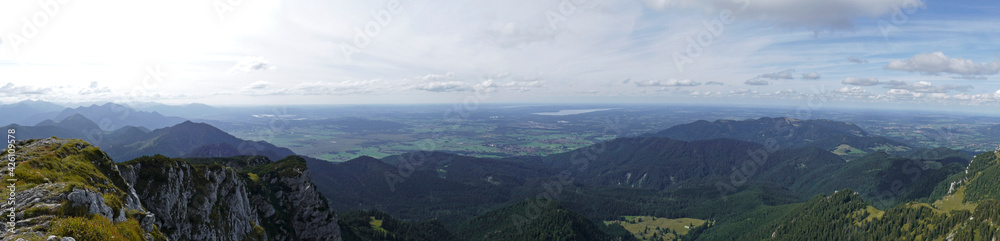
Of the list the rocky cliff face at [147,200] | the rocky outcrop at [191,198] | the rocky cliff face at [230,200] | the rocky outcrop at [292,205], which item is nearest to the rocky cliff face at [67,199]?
the rocky cliff face at [147,200]

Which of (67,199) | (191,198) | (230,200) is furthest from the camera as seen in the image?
(230,200)

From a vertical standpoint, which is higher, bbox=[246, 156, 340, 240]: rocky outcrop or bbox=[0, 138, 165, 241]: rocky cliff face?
bbox=[0, 138, 165, 241]: rocky cliff face

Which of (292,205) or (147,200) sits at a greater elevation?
(147,200)

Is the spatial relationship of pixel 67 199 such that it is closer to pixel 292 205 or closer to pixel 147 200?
pixel 147 200

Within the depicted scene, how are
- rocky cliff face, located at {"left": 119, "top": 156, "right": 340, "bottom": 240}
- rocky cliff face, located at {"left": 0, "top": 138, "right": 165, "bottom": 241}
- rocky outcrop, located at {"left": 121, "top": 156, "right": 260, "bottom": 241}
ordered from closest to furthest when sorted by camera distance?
rocky cliff face, located at {"left": 0, "top": 138, "right": 165, "bottom": 241}
rocky outcrop, located at {"left": 121, "top": 156, "right": 260, "bottom": 241}
rocky cliff face, located at {"left": 119, "top": 156, "right": 340, "bottom": 240}

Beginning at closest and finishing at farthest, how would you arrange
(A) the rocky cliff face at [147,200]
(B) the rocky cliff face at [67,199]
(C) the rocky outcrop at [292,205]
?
(B) the rocky cliff face at [67,199] → (A) the rocky cliff face at [147,200] → (C) the rocky outcrop at [292,205]

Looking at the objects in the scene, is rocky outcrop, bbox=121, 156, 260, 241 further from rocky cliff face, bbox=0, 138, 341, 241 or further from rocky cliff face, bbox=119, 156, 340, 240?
rocky cliff face, bbox=0, 138, 341, 241

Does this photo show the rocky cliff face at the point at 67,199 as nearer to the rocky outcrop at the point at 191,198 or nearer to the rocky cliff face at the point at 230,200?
the rocky outcrop at the point at 191,198

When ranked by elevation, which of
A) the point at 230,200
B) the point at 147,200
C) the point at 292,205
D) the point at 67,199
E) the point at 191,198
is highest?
the point at 67,199

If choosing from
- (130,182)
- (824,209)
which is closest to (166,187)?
→ (130,182)

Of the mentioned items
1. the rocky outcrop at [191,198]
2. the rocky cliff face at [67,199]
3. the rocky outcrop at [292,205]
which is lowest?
the rocky outcrop at [292,205]

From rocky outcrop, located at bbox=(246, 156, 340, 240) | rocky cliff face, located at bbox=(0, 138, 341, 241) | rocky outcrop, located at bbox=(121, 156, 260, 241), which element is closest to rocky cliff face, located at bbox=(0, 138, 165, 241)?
rocky cliff face, located at bbox=(0, 138, 341, 241)

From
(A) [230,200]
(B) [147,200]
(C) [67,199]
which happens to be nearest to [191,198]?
(B) [147,200]
